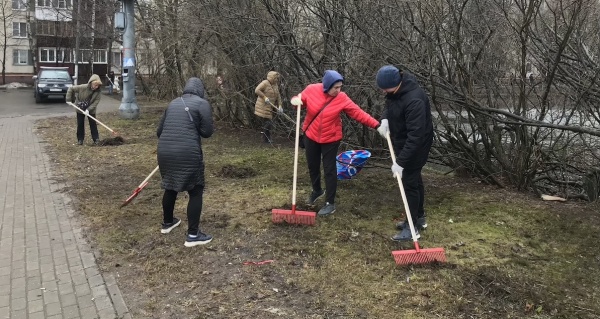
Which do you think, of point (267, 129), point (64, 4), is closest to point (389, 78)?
point (267, 129)

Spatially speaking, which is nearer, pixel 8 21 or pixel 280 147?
pixel 280 147

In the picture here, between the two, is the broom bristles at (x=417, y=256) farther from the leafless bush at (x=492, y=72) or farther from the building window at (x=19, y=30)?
the building window at (x=19, y=30)

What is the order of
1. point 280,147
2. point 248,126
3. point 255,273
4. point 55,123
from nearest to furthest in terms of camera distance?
1. point 255,273
2. point 280,147
3. point 248,126
4. point 55,123

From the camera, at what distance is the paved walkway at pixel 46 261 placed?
11.6 ft

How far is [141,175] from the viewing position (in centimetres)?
745

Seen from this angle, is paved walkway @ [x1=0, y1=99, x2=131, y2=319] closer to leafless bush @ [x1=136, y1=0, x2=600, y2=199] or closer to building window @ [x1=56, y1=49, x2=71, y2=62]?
leafless bush @ [x1=136, y1=0, x2=600, y2=199]

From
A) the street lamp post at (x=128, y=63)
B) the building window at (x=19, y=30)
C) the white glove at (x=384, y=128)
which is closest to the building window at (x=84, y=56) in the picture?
the building window at (x=19, y=30)

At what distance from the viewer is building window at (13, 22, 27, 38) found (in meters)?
39.7

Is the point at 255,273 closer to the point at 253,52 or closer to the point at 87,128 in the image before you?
the point at 253,52

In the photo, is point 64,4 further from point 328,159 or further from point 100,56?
point 328,159

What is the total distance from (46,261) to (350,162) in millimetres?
3371

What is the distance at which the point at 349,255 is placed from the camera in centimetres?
427

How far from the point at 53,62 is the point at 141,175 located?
3698cm

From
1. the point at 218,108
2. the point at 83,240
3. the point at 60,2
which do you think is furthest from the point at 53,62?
the point at 83,240
